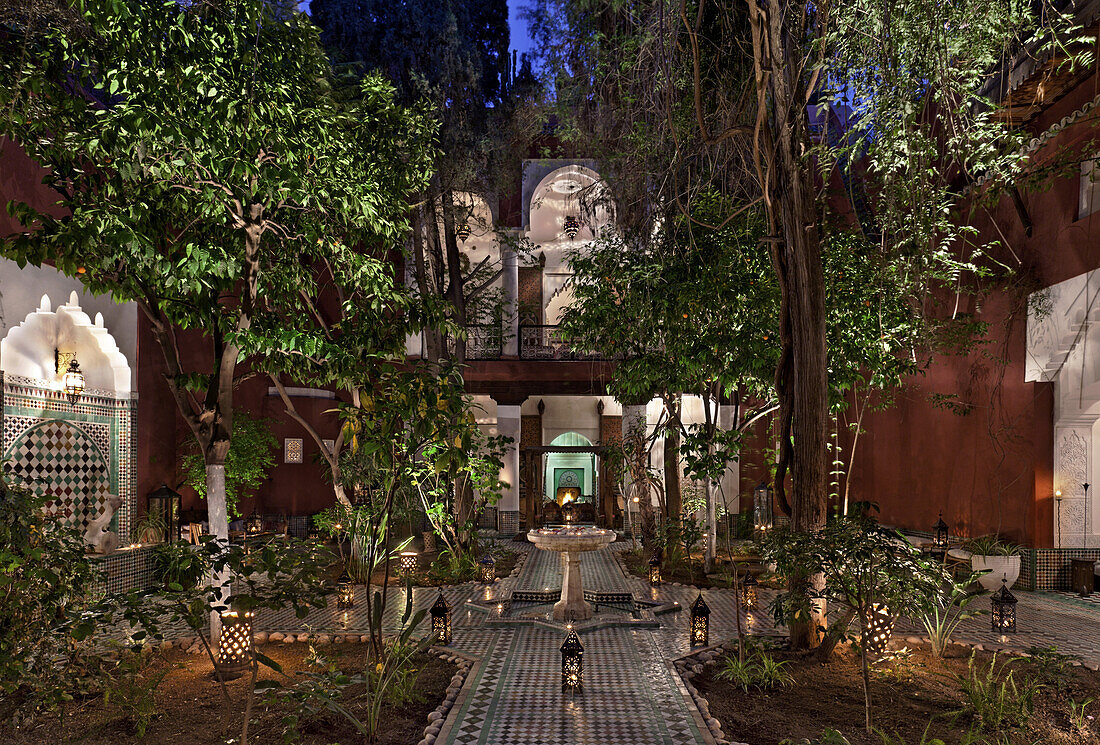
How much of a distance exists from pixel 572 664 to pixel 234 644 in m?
2.50

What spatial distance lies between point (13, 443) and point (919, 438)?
37.9 ft

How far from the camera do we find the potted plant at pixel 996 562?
8312 millimetres

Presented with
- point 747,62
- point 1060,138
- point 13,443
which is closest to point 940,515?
point 1060,138

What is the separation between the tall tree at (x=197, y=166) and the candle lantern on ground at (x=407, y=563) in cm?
379

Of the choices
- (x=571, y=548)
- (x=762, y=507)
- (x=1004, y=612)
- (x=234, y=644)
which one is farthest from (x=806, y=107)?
(x=762, y=507)

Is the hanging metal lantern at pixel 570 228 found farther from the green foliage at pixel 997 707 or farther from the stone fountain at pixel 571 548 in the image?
the green foliage at pixel 997 707

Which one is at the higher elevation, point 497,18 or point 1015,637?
point 497,18

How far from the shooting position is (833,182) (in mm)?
13023

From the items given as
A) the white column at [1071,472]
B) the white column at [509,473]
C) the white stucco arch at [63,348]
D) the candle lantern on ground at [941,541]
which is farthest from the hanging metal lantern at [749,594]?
the white stucco arch at [63,348]

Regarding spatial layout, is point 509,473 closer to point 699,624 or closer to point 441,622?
point 441,622

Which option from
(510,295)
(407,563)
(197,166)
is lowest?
(407,563)

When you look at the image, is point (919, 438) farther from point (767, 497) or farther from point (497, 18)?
point (497, 18)

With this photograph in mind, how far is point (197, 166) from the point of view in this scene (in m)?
4.52

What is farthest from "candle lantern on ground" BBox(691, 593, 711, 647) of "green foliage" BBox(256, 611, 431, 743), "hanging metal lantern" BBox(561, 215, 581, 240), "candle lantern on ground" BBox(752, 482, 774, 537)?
"candle lantern on ground" BBox(752, 482, 774, 537)
